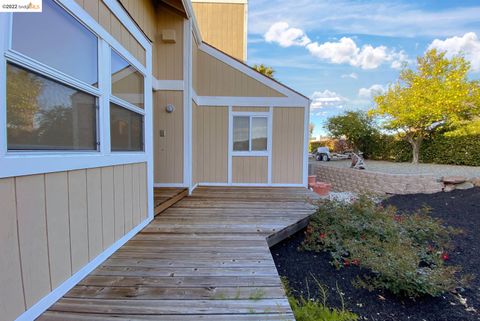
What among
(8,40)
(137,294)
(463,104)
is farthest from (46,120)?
(463,104)

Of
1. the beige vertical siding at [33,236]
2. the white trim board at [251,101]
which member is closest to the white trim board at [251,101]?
the white trim board at [251,101]

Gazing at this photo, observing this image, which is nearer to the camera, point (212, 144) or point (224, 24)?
point (212, 144)

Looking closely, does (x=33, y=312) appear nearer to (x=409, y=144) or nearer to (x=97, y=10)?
(x=97, y=10)

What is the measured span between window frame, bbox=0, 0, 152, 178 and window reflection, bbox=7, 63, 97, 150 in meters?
0.04

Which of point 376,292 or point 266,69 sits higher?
point 266,69

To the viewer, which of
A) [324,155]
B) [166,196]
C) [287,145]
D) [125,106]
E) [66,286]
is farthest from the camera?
[324,155]

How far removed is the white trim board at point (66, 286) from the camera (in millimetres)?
1460

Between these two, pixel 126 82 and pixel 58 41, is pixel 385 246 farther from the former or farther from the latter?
pixel 58 41

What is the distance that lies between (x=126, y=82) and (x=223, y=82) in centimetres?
347

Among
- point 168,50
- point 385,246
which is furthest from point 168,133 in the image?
point 385,246

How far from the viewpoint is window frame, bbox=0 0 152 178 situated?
1.28 meters

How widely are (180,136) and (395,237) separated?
3.84 meters

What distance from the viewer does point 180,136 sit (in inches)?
187

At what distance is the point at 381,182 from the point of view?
8359 mm
